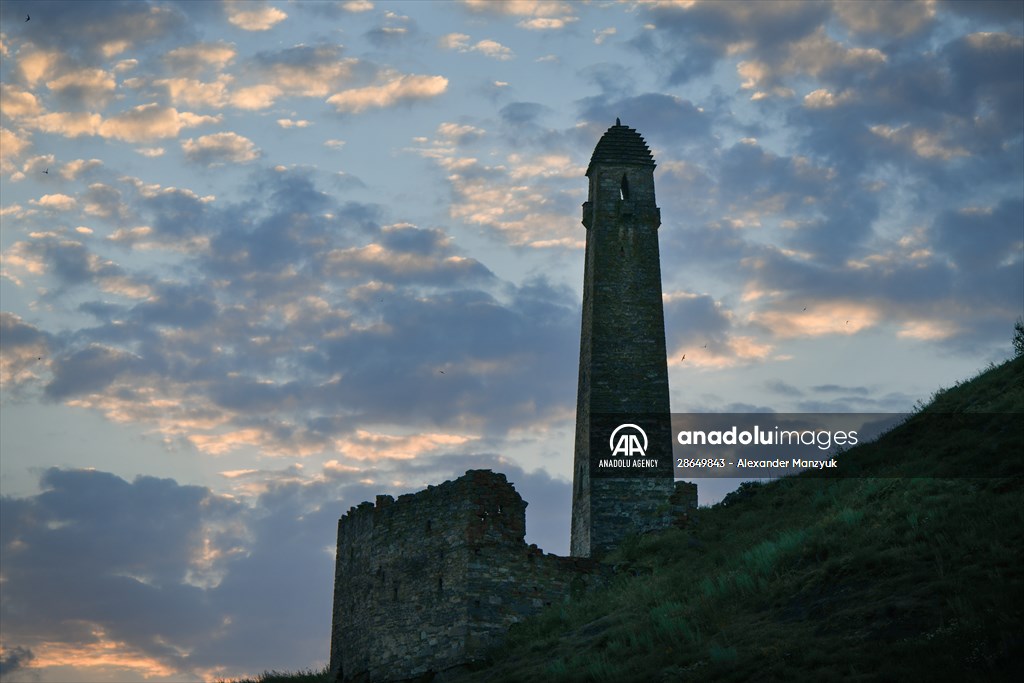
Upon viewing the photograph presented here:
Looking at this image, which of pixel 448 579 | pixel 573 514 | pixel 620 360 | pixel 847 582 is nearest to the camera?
pixel 847 582

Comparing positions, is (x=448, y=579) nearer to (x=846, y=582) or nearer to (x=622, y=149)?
(x=846, y=582)

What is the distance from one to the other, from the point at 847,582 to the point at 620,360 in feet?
69.0

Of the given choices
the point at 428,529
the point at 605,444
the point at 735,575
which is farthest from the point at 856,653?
the point at 605,444

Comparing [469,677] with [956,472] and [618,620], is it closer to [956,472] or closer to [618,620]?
[618,620]

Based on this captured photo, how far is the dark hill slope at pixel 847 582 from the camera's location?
19547 mm

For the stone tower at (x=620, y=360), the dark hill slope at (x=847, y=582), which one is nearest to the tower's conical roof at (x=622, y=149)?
the stone tower at (x=620, y=360)

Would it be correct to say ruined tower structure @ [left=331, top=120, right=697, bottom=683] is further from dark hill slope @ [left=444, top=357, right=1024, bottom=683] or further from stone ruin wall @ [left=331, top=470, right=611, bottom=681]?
dark hill slope @ [left=444, top=357, right=1024, bottom=683]

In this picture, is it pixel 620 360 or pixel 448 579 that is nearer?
pixel 448 579

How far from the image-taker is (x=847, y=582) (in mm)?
22969

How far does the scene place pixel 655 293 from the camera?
4453 centimetres

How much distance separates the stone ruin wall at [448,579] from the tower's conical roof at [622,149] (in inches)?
732

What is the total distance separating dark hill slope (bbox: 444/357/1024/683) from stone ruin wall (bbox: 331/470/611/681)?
1081 millimetres

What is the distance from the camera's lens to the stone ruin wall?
1193 inches

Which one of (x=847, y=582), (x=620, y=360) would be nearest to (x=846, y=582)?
(x=847, y=582)
